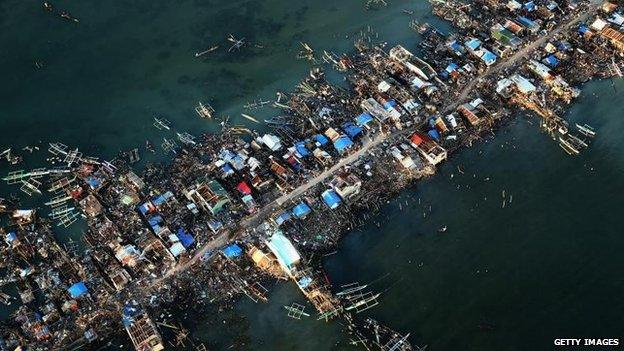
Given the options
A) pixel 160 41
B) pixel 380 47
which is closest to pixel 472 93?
pixel 380 47

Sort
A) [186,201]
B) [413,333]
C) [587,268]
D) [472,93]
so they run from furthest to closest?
1. [472,93]
2. [186,201]
3. [587,268]
4. [413,333]

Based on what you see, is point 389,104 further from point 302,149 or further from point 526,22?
point 526,22

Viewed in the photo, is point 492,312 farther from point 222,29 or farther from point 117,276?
point 222,29

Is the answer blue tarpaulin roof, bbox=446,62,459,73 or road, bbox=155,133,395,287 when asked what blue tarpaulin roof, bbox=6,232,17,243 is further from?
blue tarpaulin roof, bbox=446,62,459,73

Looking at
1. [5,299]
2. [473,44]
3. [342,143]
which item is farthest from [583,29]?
[5,299]

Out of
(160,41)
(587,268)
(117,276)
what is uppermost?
(160,41)

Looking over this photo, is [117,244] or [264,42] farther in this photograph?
[264,42]

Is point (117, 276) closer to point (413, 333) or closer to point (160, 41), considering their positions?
point (413, 333)

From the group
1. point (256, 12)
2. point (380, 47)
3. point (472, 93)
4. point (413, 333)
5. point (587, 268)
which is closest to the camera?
point (413, 333)

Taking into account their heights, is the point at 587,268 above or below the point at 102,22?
below
